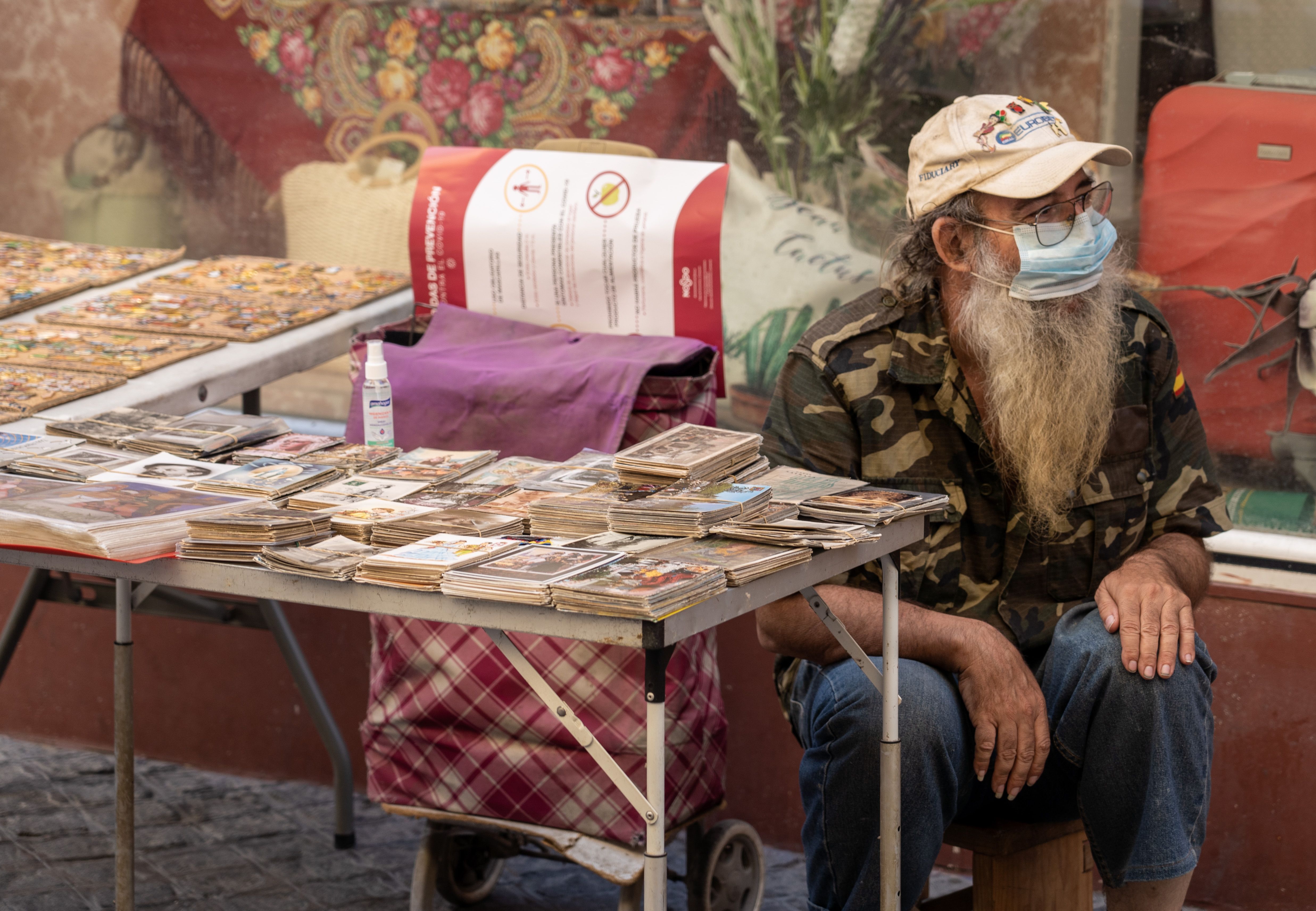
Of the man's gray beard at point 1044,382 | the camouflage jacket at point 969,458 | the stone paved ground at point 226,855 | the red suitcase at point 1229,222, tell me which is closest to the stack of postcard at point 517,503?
the camouflage jacket at point 969,458

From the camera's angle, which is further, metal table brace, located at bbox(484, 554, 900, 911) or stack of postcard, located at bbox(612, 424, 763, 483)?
stack of postcard, located at bbox(612, 424, 763, 483)

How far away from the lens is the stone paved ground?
3.40 metres

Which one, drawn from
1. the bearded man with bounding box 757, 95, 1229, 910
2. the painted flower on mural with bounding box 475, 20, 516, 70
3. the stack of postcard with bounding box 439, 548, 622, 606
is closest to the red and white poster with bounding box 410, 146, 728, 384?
the bearded man with bounding box 757, 95, 1229, 910

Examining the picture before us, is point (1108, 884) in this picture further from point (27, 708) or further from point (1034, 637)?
point (27, 708)

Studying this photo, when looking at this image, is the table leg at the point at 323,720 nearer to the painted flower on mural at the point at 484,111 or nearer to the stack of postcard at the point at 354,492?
the stack of postcard at the point at 354,492

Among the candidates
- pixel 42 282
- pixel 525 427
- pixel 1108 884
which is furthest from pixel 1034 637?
pixel 42 282

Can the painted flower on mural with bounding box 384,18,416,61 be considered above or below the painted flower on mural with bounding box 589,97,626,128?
above

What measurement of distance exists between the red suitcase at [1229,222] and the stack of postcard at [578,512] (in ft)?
5.68

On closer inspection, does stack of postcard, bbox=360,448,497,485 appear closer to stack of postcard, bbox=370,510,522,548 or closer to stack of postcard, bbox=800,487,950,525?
stack of postcard, bbox=370,510,522,548

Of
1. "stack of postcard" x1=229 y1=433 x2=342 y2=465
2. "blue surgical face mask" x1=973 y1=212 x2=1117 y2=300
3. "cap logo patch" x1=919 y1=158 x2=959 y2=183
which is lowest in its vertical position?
"stack of postcard" x1=229 y1=433 x2=342 y2=465

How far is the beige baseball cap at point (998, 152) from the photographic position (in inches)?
101

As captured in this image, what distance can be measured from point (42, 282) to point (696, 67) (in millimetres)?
1658

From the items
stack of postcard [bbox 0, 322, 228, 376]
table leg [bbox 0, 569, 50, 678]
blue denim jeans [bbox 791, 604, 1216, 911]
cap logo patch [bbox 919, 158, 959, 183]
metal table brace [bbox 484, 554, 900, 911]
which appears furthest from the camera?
table leg [bbox 0, 569, 50, 678]

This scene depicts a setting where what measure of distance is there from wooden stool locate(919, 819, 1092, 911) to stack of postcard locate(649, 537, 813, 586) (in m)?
0.70
